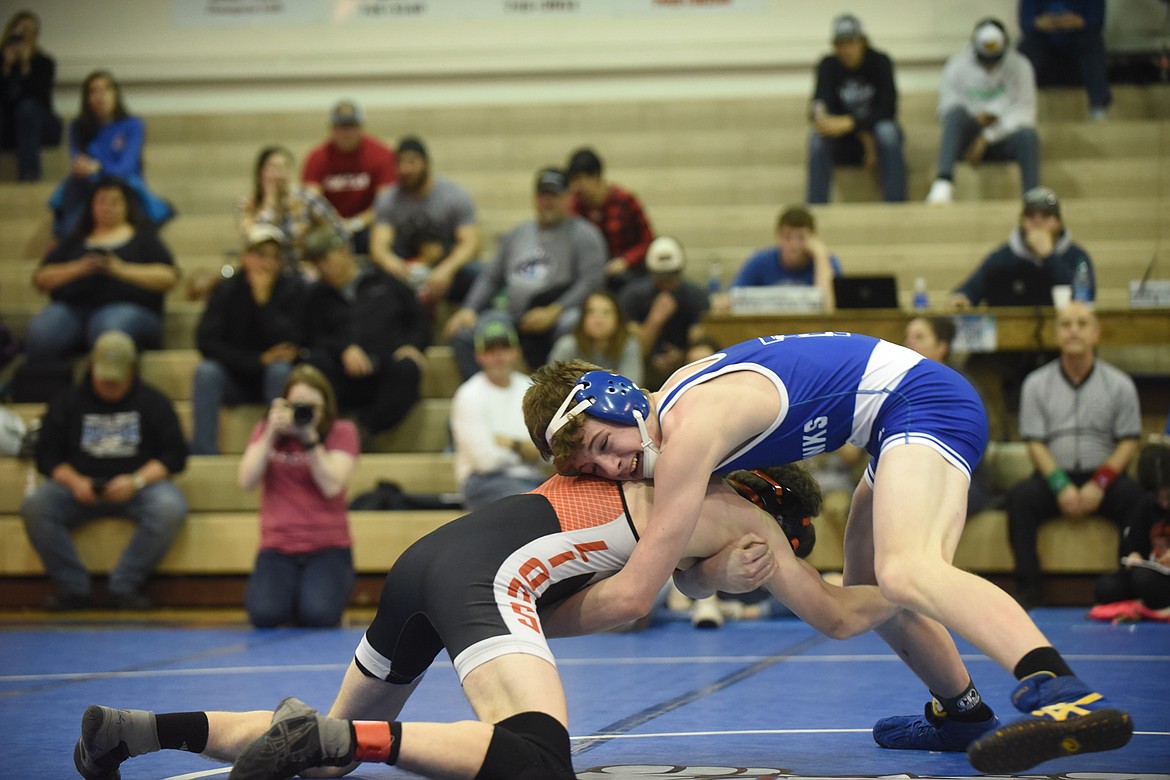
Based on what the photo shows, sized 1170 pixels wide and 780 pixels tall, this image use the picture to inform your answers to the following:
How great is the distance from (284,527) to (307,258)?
2.20 metres

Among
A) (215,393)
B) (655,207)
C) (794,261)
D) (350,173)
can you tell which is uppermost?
(350,173)

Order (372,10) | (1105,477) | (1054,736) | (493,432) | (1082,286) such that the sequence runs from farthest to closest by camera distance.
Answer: (372,10)
(1082,286)
(493,432)
(1105,477)
(1054,736)

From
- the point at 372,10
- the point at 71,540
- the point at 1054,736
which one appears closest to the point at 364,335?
the point at 71,540

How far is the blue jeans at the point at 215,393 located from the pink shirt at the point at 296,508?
110cm

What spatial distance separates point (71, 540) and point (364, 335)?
6.21 ft

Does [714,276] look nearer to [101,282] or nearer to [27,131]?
[101,282]

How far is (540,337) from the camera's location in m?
Result: 8.09

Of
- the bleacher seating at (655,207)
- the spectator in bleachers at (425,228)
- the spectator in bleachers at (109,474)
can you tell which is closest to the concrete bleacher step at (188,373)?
the bleacher seating at (655,207)

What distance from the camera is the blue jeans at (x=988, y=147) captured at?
9102 mm

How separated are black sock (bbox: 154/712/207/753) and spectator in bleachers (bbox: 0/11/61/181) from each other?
8407 millimetres

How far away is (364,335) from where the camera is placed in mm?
7930

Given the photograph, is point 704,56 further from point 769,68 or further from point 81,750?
point 81,750

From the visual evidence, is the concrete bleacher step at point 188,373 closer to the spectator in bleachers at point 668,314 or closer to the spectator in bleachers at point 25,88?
the spectator in bleachers at point 668,314

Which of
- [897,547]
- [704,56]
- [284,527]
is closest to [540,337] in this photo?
[284,527]
